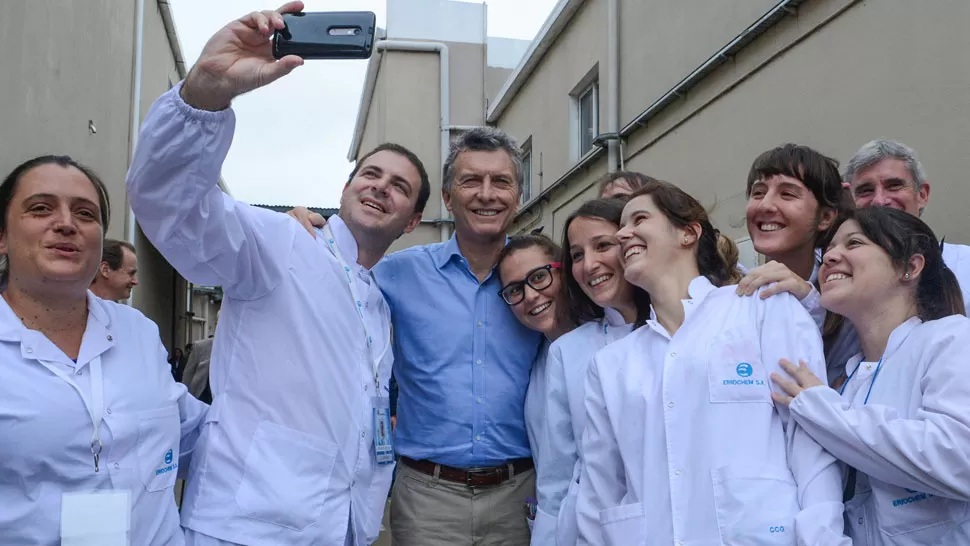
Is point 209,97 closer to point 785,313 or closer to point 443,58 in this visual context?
point 785,313

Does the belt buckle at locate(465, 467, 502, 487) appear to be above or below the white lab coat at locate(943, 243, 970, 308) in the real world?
below

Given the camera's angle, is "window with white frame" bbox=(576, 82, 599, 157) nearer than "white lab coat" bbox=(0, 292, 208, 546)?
No

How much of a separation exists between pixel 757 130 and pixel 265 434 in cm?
503

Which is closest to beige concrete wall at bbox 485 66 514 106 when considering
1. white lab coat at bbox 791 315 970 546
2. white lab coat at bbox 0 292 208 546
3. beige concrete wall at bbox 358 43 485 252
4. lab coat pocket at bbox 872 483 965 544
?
beige concrete wall at bbox 358 43 485 252

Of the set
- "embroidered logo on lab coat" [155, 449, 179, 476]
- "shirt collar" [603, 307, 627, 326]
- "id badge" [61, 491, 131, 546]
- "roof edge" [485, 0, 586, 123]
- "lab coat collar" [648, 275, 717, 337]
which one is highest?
"roof edge" [485, 0, 586, 123]

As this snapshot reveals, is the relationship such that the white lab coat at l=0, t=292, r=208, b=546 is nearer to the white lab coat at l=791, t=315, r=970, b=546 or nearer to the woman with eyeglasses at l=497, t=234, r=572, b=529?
the woman with eyeglasses at l=497, t=234, r=572, b=529

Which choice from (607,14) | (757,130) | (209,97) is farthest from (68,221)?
(607,14)

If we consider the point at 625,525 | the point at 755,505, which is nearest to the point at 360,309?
the point at 625,525

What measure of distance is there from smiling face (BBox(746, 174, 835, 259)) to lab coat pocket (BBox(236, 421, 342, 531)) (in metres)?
1.69

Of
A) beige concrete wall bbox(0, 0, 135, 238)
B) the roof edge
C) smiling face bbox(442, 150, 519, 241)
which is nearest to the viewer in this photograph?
smiling face bbox(442, 150, 519, 241)

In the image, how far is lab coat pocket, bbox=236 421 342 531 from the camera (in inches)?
85.3

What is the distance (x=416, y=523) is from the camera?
2.92m

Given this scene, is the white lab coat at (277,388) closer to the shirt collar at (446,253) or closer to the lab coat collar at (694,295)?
the shirt collar at (446,253)

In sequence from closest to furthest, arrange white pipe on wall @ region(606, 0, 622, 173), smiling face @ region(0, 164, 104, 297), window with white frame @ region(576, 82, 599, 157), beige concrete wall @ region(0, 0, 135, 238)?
1. smiling face @ region(0, 164, 104, 297)
2. beige concrete wall @ region(0, 0, 135, 238)
3. white pipe on wall @ region(606, 0, 622, 173)
4. window with white frame @ region(576, 82, 599, 157)
